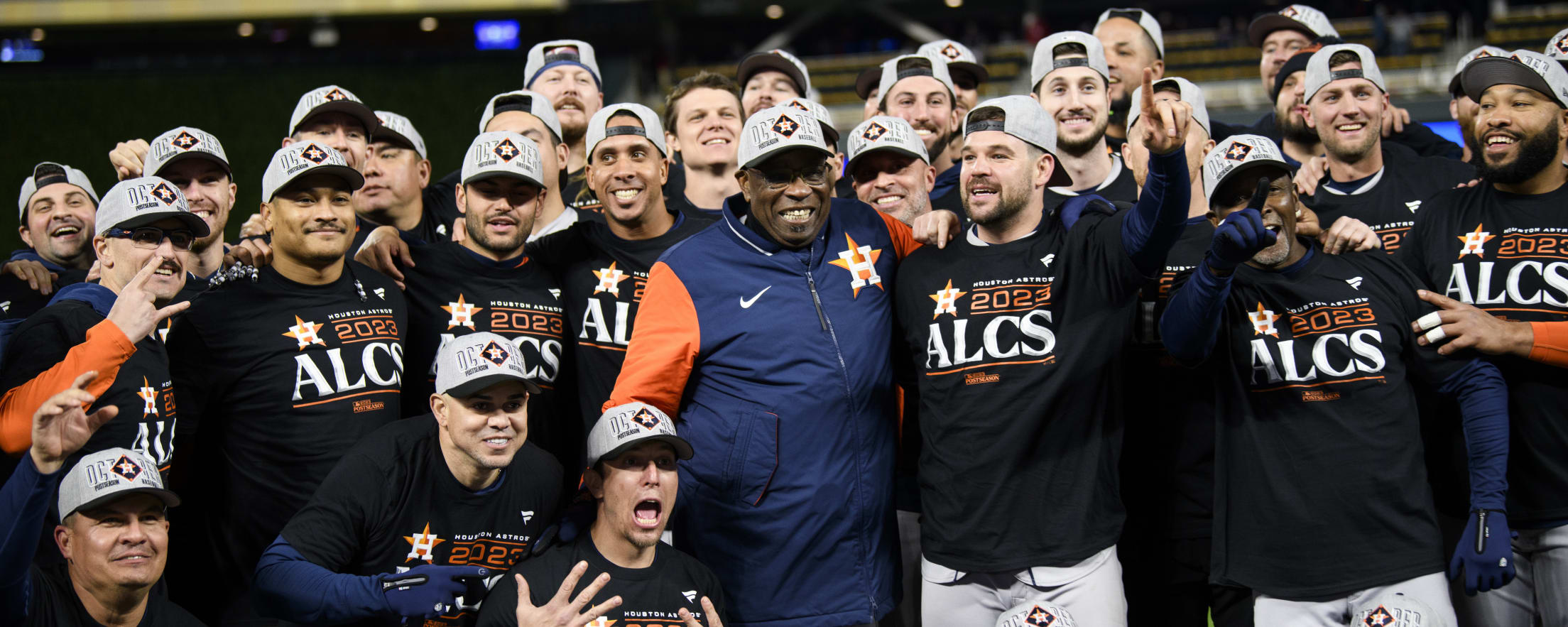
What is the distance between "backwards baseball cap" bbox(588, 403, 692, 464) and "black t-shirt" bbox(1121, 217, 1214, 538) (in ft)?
5.74

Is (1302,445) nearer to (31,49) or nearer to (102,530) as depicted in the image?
(102,530)

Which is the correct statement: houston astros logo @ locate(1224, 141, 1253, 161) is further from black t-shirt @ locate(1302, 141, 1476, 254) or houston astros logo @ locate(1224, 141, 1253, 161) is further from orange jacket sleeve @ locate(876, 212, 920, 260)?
black t-shirt @ locate(1302, 141, 1476, 254)

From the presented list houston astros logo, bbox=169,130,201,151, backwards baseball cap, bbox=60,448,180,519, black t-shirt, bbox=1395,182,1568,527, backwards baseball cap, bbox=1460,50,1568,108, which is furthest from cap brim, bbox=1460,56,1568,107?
houston astros logo, bbox=169,130,201,151

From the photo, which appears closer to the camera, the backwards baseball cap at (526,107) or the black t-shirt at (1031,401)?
the black t-shirt at (1031,401)

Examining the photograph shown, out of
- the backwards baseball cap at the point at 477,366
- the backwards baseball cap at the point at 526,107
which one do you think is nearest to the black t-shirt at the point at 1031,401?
the backwards baseball cap at the point at 477,366

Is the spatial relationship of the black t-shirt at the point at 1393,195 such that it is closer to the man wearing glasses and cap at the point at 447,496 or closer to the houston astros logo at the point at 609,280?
the houston astros logo at the point at 609,280

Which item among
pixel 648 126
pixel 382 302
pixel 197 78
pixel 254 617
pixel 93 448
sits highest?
pixel 197 78

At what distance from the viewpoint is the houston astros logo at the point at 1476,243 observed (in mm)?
4605

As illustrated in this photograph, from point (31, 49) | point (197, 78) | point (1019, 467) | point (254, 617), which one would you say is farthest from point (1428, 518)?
point (31, 49)

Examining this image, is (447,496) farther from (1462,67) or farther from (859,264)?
(1462,67)

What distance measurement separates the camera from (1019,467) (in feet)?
13.3

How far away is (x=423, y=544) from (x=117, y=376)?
4.13ft

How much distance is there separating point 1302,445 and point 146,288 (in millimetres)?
3986

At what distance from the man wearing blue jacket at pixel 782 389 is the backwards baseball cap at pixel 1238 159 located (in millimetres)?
1200
